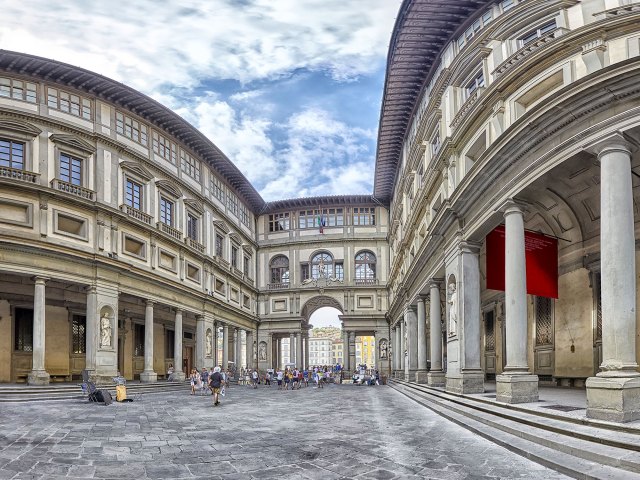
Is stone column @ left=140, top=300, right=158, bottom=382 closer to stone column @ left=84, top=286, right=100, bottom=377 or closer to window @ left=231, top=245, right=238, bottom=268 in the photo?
stone column @ left=84, top=286, right=100, bottom=377

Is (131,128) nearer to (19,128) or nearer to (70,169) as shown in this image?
(70,169)

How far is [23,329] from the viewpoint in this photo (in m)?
27.6

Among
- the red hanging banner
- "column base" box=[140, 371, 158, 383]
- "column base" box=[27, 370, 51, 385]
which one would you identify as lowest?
"column base" box=[140, 371, 158, 383]

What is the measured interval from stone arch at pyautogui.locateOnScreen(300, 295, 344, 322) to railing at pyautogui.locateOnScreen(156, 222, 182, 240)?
817 inches

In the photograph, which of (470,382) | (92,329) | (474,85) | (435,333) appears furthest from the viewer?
(92,329)

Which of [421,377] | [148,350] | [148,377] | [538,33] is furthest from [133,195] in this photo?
[538,33]

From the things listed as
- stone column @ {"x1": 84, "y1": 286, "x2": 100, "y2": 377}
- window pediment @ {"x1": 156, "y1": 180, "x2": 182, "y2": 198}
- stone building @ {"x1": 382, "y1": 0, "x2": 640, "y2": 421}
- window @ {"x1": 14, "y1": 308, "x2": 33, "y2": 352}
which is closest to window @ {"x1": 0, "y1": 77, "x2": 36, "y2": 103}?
window pediment @ {"x1": 156, "y1": 180, "x2": 182, "y2": 198}

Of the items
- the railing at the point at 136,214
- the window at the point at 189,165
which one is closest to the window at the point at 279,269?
the window at the point at 189,165

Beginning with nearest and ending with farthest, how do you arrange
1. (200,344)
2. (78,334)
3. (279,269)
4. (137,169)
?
(137,169) < (78,334) < (200,344) < (279,269)

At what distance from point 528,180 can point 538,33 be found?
478cm

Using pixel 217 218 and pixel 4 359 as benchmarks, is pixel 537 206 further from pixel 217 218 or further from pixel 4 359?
pixel 217 218

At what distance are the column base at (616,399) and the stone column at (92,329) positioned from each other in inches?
873

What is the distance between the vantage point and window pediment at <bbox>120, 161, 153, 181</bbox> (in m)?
29.4

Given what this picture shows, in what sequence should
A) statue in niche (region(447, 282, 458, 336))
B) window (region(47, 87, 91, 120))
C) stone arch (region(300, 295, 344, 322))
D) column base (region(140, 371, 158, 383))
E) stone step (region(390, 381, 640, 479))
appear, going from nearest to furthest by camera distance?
1. stone step (region(390, 381, 640, 479))
2. statue in niche (region(447, 282, 458, 336))
3. window (region(47, 87, 91, 120))
4. column base (region(140, 371, 158, 383))
5. stone arch (region(300, 295, 344, 322))
